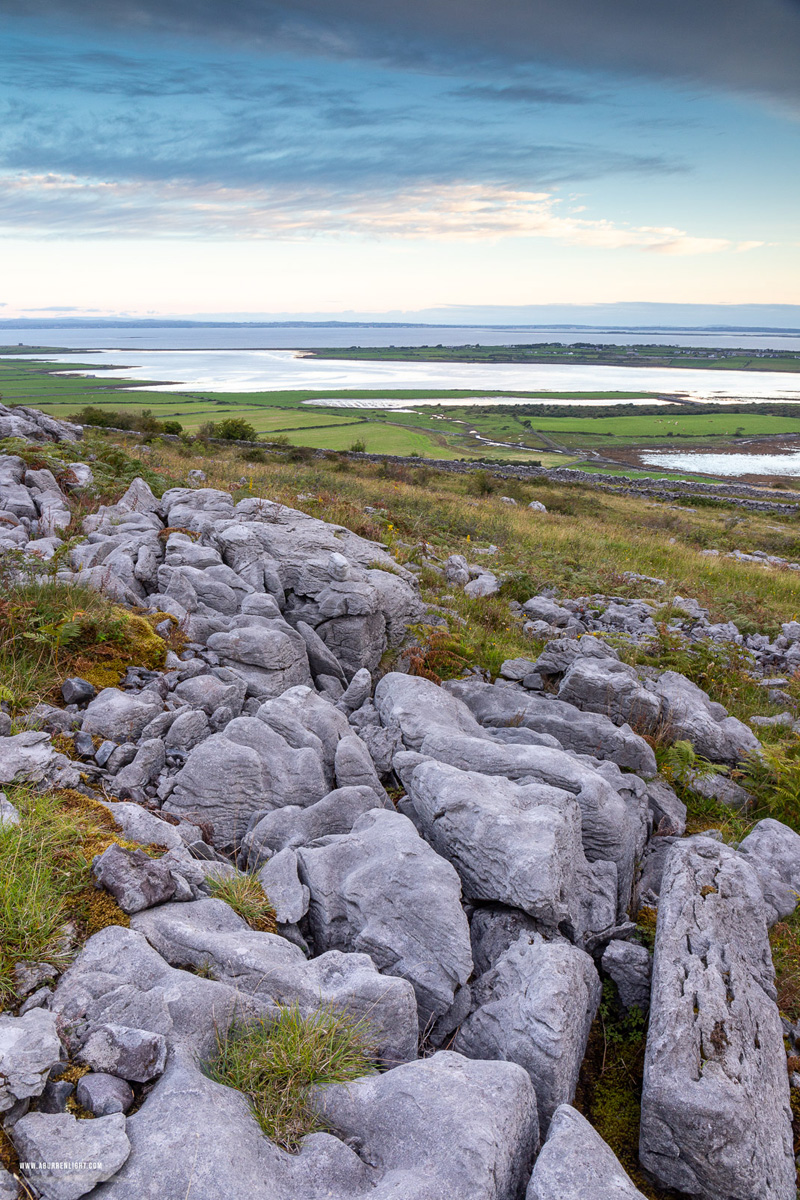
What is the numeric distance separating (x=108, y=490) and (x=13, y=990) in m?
13.1

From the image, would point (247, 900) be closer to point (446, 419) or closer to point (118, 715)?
point (118, 715)

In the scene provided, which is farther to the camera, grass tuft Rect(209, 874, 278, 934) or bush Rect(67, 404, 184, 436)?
bush Rect(67, 404, 184, 436)

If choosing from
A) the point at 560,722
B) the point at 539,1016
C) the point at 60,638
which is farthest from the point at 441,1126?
the point at 60,638

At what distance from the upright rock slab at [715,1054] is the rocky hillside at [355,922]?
0.07 feet

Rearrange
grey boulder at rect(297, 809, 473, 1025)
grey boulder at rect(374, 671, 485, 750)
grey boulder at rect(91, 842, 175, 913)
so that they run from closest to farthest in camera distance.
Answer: grey boulder at rect(91, 842, 175, 913), grey boulder at rect(297, 809, 473, 1025), grey boulder at rect(374, 671, 485, 750)

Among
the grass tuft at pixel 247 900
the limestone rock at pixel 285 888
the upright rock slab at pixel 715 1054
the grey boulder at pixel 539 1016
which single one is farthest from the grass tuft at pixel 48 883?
the upright rock slab at pixel 715 1054

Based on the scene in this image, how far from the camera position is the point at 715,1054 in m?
4.54

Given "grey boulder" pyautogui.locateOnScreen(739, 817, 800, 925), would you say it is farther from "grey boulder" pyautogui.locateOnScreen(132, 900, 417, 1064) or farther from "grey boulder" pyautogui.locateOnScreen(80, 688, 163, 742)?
"grey boulder" pyautogui.locateOnScreen(80, 688, 163, 742)

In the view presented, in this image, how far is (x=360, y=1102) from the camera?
3.79 metres

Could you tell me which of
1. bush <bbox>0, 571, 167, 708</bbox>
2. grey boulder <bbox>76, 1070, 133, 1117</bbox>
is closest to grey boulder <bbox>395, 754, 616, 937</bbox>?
grey boulder <bbox>76, 1070, 133, 1117</bbox>

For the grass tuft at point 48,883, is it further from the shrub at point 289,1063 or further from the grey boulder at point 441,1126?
the grey boulder at point 441,1126

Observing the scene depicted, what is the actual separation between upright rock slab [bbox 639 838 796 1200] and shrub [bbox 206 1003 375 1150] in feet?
6.74

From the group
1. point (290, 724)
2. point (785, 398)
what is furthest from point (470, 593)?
point (785, 398)

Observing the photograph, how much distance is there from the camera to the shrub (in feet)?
11.9
